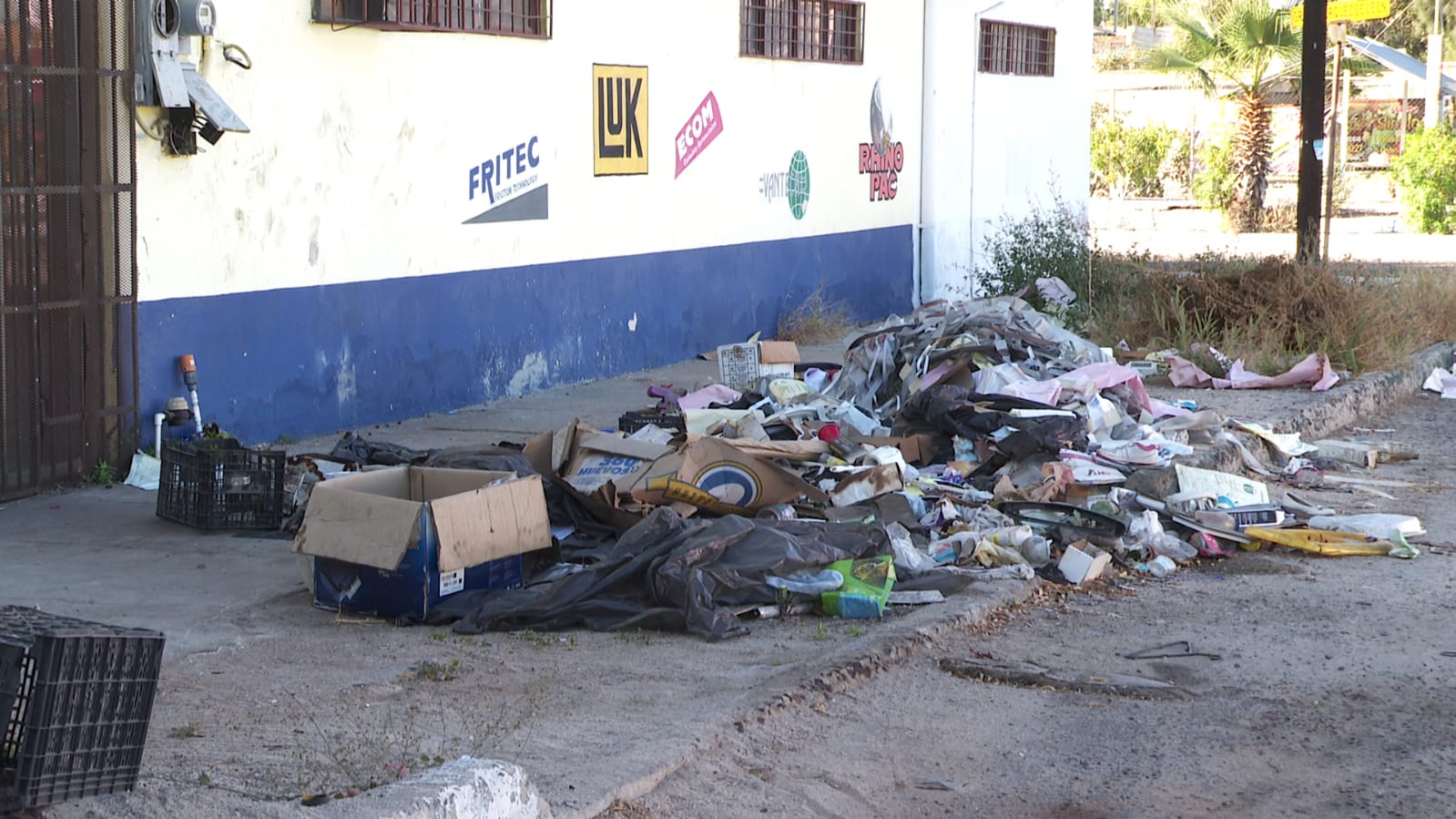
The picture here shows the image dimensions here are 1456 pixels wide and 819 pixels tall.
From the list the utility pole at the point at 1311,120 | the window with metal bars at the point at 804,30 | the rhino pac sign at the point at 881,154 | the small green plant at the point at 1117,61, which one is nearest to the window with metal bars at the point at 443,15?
the window with metal bars at the point at 804,30

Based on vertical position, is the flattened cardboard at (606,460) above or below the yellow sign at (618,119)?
below

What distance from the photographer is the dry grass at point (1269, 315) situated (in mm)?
12773

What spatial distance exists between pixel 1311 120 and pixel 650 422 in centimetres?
1076

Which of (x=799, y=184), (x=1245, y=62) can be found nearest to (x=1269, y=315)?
(x=799, y=184)

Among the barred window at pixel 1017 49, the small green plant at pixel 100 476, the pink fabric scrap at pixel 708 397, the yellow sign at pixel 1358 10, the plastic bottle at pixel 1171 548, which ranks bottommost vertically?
the plastic bottle at pixel 1171 548

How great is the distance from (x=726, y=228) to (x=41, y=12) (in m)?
7.37

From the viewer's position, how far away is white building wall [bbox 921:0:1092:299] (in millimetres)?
18031

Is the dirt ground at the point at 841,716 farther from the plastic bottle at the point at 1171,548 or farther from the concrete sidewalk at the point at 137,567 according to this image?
the plastic bottle at the point at 1171,548

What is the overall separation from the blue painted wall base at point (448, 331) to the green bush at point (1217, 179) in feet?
59.2

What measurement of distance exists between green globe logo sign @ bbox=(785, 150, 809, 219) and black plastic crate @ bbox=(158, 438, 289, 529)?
871 cm

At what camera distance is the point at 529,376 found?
11891 millimetres

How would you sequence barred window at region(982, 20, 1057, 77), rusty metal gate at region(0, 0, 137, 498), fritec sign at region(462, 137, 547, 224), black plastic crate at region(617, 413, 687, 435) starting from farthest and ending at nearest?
barred window at region(982, 20, 1057, 77) → fritec sign at region(462, 137, 547, 224) → black plastic crate at region(617, 413, 687, 435) → rusty metal gate at region(0, 0, 137, 498)

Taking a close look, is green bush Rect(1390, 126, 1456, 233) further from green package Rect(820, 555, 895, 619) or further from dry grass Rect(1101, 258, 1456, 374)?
green package Rect(820, 555, 895, 619)

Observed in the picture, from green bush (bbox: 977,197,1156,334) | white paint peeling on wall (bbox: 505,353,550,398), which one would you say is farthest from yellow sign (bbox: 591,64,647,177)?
green bush (bbox: 977,197,1156,334)
